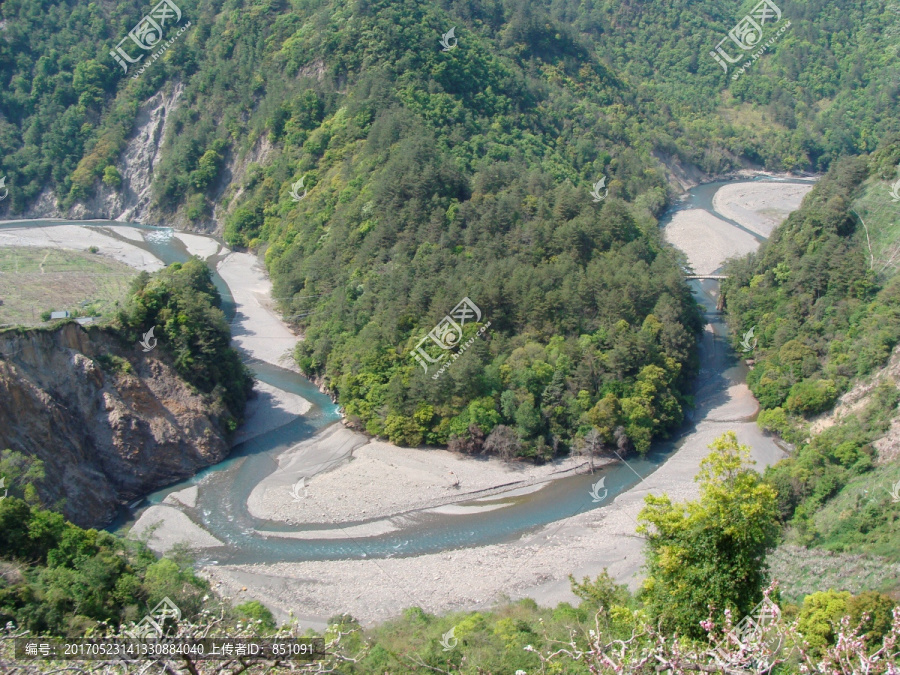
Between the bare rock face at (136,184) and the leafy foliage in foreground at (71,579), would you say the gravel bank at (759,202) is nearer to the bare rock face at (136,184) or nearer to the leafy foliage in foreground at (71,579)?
the bare rock face at (136,184)

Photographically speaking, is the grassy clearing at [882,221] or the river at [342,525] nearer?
the river at [342,525]

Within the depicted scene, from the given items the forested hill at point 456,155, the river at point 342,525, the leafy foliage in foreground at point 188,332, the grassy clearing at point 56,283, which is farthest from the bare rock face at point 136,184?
the river at point 342,525

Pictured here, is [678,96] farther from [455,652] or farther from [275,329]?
[455,652]

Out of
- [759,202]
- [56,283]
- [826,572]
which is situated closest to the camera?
[826,572]

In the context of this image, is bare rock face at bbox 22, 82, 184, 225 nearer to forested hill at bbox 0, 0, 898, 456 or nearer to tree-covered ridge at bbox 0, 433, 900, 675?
forested hill at bbox 0, 0, 898, 456

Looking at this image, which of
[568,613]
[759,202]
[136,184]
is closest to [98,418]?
[568,613]

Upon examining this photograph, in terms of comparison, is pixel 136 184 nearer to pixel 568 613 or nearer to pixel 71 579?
pixel 71 579
